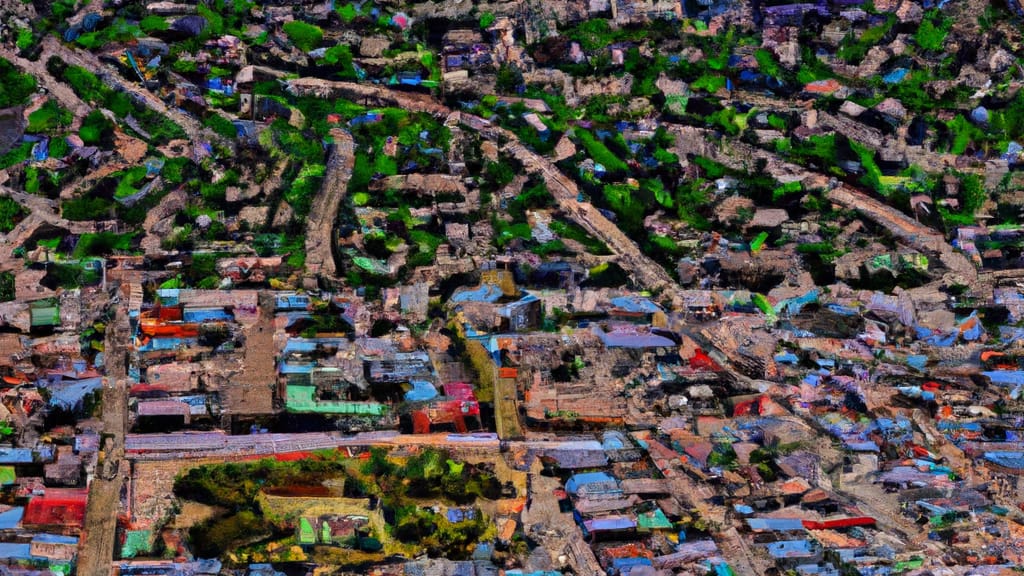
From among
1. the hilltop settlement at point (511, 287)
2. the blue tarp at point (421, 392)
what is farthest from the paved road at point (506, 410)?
the blue tarp at point (421, 392)

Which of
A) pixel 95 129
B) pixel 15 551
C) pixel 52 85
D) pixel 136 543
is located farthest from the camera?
pixel 52 85

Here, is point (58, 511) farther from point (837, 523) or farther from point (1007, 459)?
point (1007, 459)

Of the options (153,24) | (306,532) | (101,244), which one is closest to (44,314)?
(101,244)

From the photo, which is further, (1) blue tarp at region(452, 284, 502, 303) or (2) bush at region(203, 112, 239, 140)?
(2) bush at region(203, 112, 239, 140)

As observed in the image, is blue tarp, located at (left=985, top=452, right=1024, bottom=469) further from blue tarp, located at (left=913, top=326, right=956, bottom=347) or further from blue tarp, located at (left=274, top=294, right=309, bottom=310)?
blue tarp, located at (left=274, top=294, right=309, bottom=310)

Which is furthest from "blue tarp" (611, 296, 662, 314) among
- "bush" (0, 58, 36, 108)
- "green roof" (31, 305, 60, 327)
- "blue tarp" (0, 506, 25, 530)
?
"bush" (0, 58, 36, 108)
